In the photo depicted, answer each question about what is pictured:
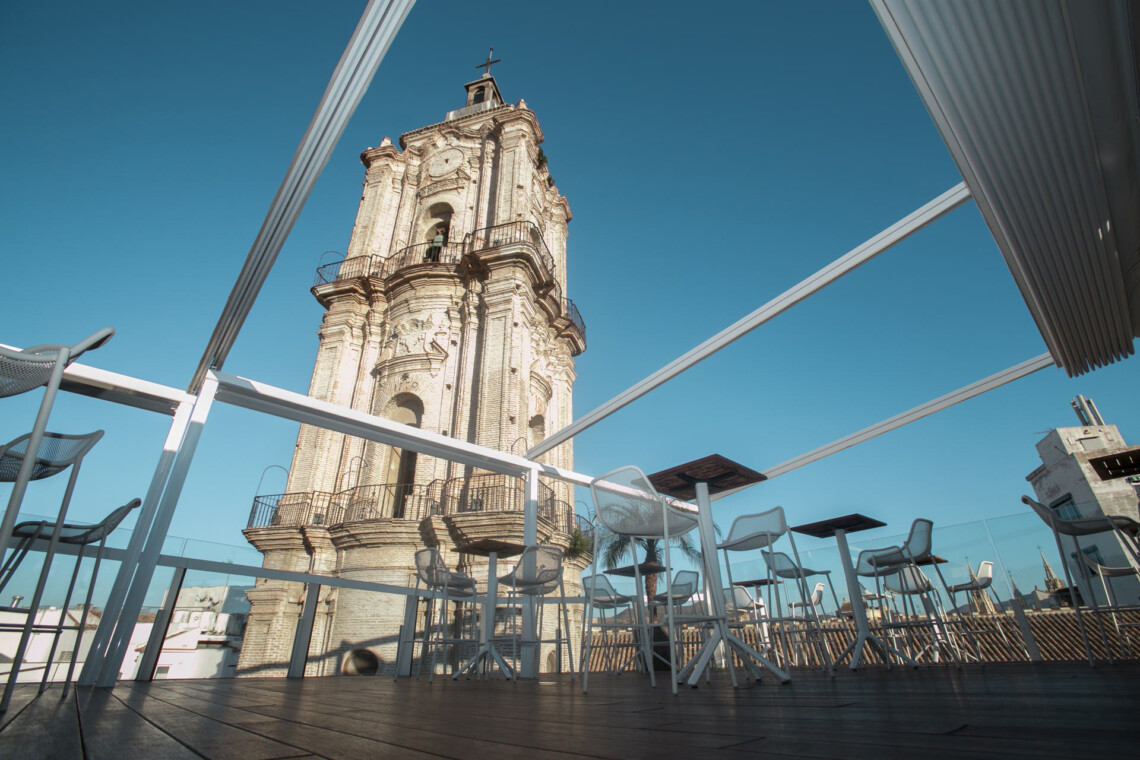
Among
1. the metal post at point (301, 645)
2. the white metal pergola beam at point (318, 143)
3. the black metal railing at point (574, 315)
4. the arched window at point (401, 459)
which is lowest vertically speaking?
the metal post at point (301, 645)

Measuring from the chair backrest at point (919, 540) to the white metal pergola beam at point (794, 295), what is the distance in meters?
2.06

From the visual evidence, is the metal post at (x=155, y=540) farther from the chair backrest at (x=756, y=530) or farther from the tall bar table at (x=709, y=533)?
the chair backrest at (x=756, y=530)

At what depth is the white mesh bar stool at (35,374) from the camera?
1.67m

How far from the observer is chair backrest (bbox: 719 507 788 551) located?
12.8ft

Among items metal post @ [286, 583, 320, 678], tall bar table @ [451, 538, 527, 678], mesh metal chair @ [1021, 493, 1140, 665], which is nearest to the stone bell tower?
tall bar table @ [451, 538, 527, 678]

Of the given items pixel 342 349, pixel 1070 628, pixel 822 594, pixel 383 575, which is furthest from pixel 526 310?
pixel 1070 628

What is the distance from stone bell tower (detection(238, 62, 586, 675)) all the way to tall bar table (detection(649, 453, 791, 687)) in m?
6.27

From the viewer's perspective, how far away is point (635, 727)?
4.22 ft

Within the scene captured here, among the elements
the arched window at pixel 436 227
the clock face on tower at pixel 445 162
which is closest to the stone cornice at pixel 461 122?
the clock face on tower at pixel 445 162

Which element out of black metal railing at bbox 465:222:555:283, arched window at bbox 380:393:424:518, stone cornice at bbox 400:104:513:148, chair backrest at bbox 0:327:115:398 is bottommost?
chair backrest at bbox 0:327:115:398

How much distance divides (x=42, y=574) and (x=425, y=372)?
1097 centimetres

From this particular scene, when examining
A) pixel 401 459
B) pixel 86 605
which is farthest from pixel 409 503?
pixel 86 605

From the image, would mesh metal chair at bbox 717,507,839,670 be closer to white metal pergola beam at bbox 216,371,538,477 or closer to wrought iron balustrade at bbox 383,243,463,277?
white metal pergola beam at bbox 216,371,538,477

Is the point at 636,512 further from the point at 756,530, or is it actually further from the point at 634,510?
the point at 756,530
